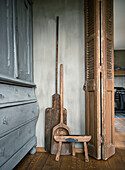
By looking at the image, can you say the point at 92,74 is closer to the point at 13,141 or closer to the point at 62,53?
the point at 62,53

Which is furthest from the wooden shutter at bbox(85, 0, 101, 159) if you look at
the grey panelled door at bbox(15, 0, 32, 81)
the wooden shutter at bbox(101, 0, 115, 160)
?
the grey panelled door at bbox(15, 0, 32, 81)

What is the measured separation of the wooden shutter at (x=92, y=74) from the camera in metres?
1.96

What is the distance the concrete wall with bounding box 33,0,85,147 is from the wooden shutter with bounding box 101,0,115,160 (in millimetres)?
358

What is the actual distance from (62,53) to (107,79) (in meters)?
0.75

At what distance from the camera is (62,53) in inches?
90.4

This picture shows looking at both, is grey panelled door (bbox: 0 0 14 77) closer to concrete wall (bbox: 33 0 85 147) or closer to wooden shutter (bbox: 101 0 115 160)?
concrete wall (bbox: 33 0 85 147)

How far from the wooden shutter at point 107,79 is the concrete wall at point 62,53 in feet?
1.18

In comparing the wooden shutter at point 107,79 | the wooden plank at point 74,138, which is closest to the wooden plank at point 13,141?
the wooden plank at point 74,138

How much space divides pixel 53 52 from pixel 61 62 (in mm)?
192

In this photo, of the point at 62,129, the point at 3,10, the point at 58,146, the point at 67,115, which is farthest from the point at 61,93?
the point at 3,10

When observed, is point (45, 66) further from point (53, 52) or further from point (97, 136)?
point (97, 136)

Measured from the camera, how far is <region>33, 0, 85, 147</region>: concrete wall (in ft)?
7.39

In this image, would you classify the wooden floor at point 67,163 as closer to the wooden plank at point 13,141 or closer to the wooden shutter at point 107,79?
the wooden shutter at point 107,79

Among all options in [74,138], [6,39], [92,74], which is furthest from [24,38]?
[74,138]
